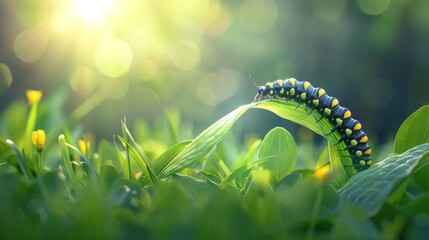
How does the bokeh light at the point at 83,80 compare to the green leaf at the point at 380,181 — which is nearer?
the green leaf at the point at 380,181

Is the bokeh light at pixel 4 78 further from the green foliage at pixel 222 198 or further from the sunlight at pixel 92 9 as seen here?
the green foliage at pixel 222 198

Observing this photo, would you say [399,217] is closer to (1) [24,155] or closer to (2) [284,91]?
(2) [284,91]

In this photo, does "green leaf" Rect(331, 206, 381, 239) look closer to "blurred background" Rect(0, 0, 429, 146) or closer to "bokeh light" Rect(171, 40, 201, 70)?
"blurred background" Rect(0, 0, 429, 146)

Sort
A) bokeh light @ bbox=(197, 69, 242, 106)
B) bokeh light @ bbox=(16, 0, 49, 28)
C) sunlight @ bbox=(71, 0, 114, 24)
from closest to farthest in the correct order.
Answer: sunlight @ bbox=(71, 0, 114, 24), bokeh light @ bbox=(16, 0, 49, 28), bokeh light @ bbox=(197, 69, 242, 106)

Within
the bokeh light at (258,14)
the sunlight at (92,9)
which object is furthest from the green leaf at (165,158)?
the bokeh light at (258,14)

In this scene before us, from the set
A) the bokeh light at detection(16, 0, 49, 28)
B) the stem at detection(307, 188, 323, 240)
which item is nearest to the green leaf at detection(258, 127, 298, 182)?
the stem at detection(307, 188, 323, 240)

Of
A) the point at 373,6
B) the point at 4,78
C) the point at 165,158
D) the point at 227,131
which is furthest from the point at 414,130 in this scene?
the point at 373,6

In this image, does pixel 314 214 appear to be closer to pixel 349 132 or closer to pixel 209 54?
pixel 349 132

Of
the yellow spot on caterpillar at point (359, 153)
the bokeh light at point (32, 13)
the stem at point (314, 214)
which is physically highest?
the bokeh light at point (32, 13)
